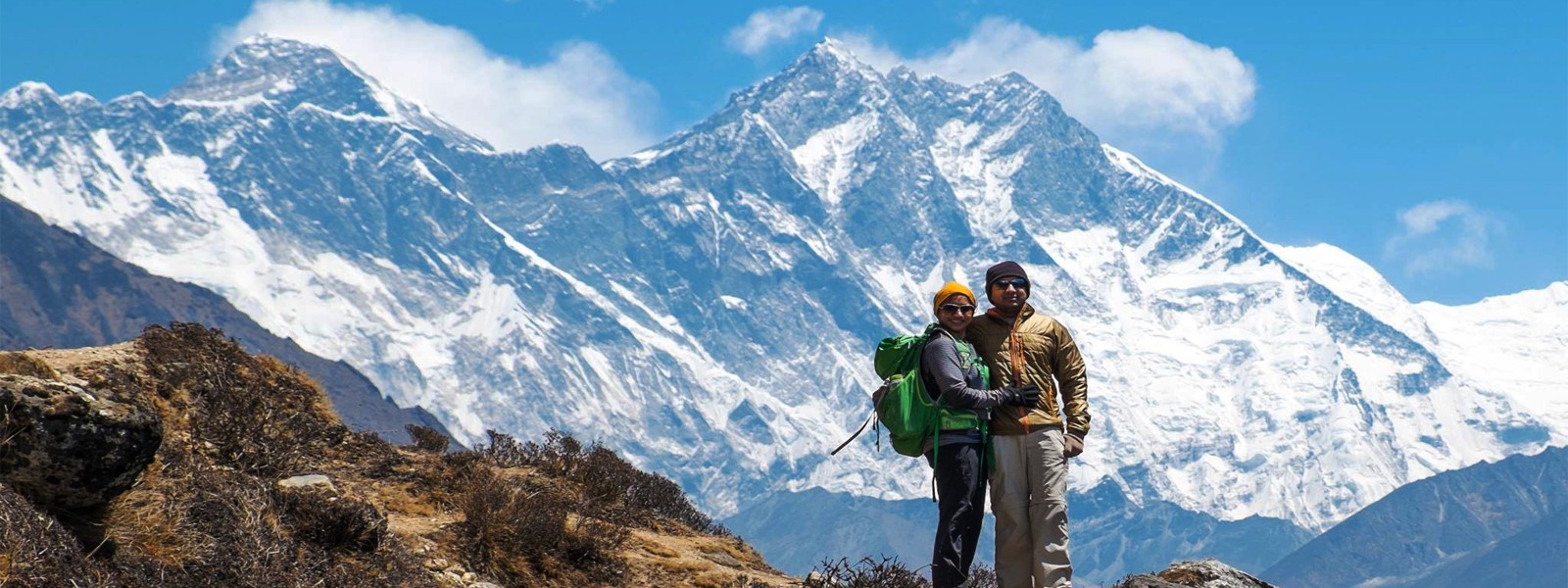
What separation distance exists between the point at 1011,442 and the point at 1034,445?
0.15 metres

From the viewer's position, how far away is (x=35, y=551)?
7789mm

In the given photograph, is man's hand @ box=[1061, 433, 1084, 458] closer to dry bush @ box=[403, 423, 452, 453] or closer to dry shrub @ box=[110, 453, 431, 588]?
dry shrub @ box=[110, 453, 431, 588]

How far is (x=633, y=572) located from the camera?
12609 millimetres

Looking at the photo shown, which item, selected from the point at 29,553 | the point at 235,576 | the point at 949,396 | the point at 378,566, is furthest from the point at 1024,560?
the point at 29,553

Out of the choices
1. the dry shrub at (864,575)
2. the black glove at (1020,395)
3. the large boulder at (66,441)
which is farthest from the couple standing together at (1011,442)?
the large boulder at (66,441)

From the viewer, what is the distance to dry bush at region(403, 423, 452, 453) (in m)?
17.2

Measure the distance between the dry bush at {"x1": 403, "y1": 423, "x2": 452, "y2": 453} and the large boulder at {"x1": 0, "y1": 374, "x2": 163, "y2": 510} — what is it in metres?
8.23

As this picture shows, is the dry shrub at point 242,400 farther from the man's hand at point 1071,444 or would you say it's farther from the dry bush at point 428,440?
the man's hand at point 1071,444

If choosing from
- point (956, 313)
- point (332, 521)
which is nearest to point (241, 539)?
point (332, 521)

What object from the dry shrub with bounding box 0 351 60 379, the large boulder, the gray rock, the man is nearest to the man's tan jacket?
the man

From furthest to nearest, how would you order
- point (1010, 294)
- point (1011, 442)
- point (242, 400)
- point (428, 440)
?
point (428, 440), point (242, 400), point (1010, 294), point (1011, 442)

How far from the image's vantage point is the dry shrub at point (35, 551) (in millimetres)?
7672

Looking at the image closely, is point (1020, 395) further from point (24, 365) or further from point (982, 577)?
point (24, 365)

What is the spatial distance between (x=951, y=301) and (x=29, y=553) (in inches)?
210
